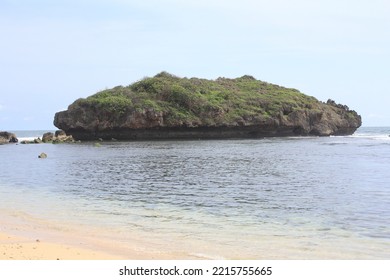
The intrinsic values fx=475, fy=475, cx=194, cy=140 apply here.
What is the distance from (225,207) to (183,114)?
57021 mm

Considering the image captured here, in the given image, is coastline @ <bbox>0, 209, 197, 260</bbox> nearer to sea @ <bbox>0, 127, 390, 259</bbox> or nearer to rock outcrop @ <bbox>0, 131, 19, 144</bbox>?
sea @ <bbox>0, 127, 390, 259</bbox>

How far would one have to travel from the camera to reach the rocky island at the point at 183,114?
234 feet

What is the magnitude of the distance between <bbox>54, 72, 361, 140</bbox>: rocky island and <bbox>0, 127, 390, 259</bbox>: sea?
140 feet

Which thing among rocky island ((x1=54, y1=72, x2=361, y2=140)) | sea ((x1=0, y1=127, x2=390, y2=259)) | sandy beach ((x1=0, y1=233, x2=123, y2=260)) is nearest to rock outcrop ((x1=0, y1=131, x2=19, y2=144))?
rocky island ((x1=54, y1=72, x2=361, y2=140))

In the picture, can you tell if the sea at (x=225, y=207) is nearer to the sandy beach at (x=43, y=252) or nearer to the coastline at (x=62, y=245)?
the coastline at (x=62, y=245)

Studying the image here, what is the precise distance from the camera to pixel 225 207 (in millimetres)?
15367

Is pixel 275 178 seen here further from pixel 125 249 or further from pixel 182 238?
pixel 125 249

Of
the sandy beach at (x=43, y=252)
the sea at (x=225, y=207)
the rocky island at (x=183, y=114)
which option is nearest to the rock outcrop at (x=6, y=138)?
the rocky island at (x=183, y=114)

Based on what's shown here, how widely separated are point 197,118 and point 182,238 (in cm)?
6100

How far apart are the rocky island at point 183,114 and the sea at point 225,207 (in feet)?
140

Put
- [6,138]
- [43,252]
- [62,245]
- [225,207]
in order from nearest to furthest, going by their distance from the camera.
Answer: [43,252], [62,245], [225,207], [6,138]

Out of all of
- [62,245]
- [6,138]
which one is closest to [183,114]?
[6,138]

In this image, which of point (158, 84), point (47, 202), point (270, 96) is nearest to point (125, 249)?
point (47, 202)

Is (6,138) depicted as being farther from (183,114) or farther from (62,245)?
(62,245)
